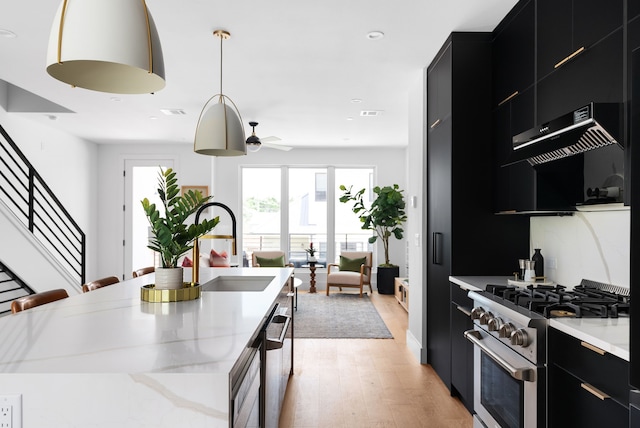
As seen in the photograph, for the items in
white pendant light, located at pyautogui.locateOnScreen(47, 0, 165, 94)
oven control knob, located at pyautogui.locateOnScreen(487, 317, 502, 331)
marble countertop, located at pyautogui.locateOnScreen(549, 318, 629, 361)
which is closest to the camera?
white pendant light, located at pyautogui.locateOnScreen(47, 0, 165, 94)

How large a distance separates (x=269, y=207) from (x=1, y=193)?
173 inches

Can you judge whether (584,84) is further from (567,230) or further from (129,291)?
(129,291)

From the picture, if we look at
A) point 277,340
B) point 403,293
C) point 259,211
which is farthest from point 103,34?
point 259,211

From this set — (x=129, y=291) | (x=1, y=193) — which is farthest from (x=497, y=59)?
(x=1, y=193)

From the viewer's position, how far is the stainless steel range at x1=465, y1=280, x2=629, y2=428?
1.92 m

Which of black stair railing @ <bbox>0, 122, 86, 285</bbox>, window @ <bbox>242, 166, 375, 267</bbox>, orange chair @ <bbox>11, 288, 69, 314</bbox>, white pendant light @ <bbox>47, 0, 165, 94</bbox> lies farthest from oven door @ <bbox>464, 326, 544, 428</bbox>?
window @ <bbox>242, 166, 375, 267</bbox>

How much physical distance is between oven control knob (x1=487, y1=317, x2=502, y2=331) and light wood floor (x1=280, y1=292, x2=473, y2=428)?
90 centimetres

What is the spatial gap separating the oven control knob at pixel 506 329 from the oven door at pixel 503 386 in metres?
0.08

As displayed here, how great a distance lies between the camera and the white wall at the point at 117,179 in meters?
8.45

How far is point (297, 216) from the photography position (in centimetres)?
899

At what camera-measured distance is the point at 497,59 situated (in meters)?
3.34

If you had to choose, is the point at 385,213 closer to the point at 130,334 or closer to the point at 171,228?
the point at 171,228

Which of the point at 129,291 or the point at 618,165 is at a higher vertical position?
the point at 618,165

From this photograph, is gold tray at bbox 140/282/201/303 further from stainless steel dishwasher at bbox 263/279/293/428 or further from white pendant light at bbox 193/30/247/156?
white pendant light at bbox 193/30/247/156
